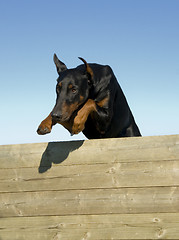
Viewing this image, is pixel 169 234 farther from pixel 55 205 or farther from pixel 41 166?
pixel 41 166

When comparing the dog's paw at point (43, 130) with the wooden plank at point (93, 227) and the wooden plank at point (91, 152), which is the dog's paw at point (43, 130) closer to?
the wooden plank at point (91, 152)

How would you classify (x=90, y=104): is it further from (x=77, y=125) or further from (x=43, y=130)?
(x=43, y=130)

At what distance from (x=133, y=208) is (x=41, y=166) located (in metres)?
0.86

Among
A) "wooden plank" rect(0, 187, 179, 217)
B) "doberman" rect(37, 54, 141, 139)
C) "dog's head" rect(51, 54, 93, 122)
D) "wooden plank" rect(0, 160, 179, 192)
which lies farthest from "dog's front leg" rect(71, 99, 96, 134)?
"wooden plank" rect(0, 187, 179, 217)

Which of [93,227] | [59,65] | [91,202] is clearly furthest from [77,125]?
[59,65]

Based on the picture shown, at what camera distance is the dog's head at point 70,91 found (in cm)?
294

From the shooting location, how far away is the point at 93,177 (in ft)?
8.49

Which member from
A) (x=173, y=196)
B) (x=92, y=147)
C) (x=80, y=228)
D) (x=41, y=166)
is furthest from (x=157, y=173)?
(x=41, y=166)

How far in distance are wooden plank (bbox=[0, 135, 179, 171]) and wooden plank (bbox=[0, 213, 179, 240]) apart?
0.44 metres

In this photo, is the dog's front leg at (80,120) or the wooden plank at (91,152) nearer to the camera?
the wooden plank at (91,152)

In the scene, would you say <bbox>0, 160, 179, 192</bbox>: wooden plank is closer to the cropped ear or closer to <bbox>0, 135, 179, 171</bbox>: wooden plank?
<bbox>0, 135, 179, 171</bbox>: wooden plank

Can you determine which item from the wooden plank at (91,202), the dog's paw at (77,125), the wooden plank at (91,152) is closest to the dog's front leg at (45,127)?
the wooden plank at (91,152)

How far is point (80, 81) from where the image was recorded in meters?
3.32

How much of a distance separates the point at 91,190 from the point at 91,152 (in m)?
0.31
